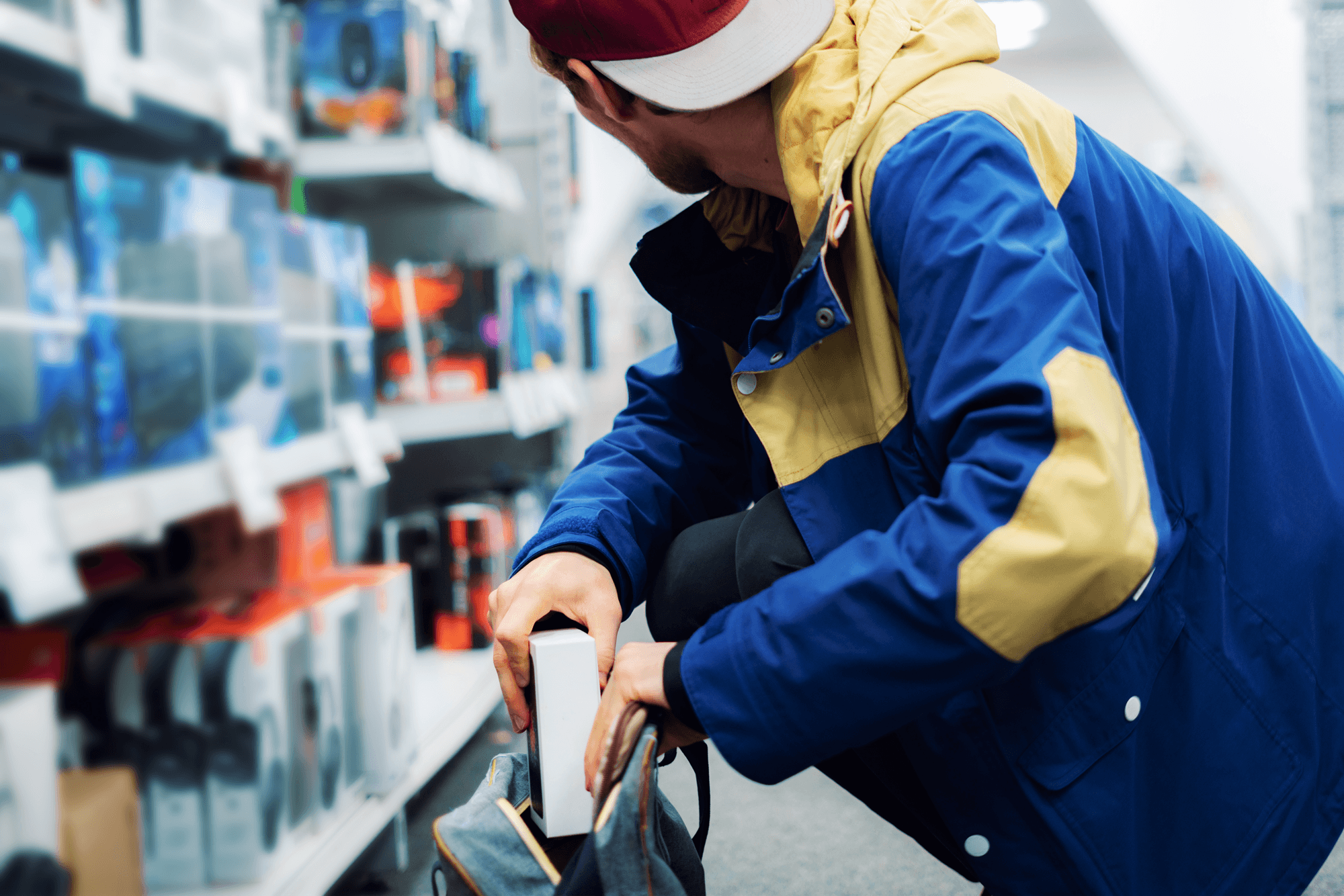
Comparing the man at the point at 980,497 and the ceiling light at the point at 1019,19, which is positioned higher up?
the ceiling light at the point at 1019,19

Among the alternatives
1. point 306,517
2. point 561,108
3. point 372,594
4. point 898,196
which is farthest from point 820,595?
point 561,108

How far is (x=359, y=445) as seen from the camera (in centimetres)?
150

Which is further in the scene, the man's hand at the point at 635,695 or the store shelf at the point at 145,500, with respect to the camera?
the store shelf at the point at 145,500

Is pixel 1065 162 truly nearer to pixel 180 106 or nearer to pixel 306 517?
pixel 180 106

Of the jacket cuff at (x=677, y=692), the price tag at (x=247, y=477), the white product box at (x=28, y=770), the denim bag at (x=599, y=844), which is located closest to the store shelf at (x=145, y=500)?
the price tag at (x=247, y=477)

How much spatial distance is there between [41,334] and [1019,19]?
636 centimetres

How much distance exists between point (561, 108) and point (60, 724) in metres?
2.10

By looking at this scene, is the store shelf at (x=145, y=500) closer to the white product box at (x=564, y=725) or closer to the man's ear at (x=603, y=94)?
the white product box at (x=564, y=725)

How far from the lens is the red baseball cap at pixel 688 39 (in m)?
0.75

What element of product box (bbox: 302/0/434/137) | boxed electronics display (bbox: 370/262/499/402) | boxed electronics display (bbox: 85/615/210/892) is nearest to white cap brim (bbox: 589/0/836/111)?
boxed electronics display (bbox: 85/615/210/892)

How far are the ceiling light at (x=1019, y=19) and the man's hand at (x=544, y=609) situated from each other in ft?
17.8

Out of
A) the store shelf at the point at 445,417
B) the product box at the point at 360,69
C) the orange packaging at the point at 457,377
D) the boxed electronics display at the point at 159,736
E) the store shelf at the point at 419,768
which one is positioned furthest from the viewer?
the orange packaging at the point at 457,377

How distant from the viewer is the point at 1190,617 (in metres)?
0.79

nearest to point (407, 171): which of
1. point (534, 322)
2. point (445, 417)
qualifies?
point (445, 417)
